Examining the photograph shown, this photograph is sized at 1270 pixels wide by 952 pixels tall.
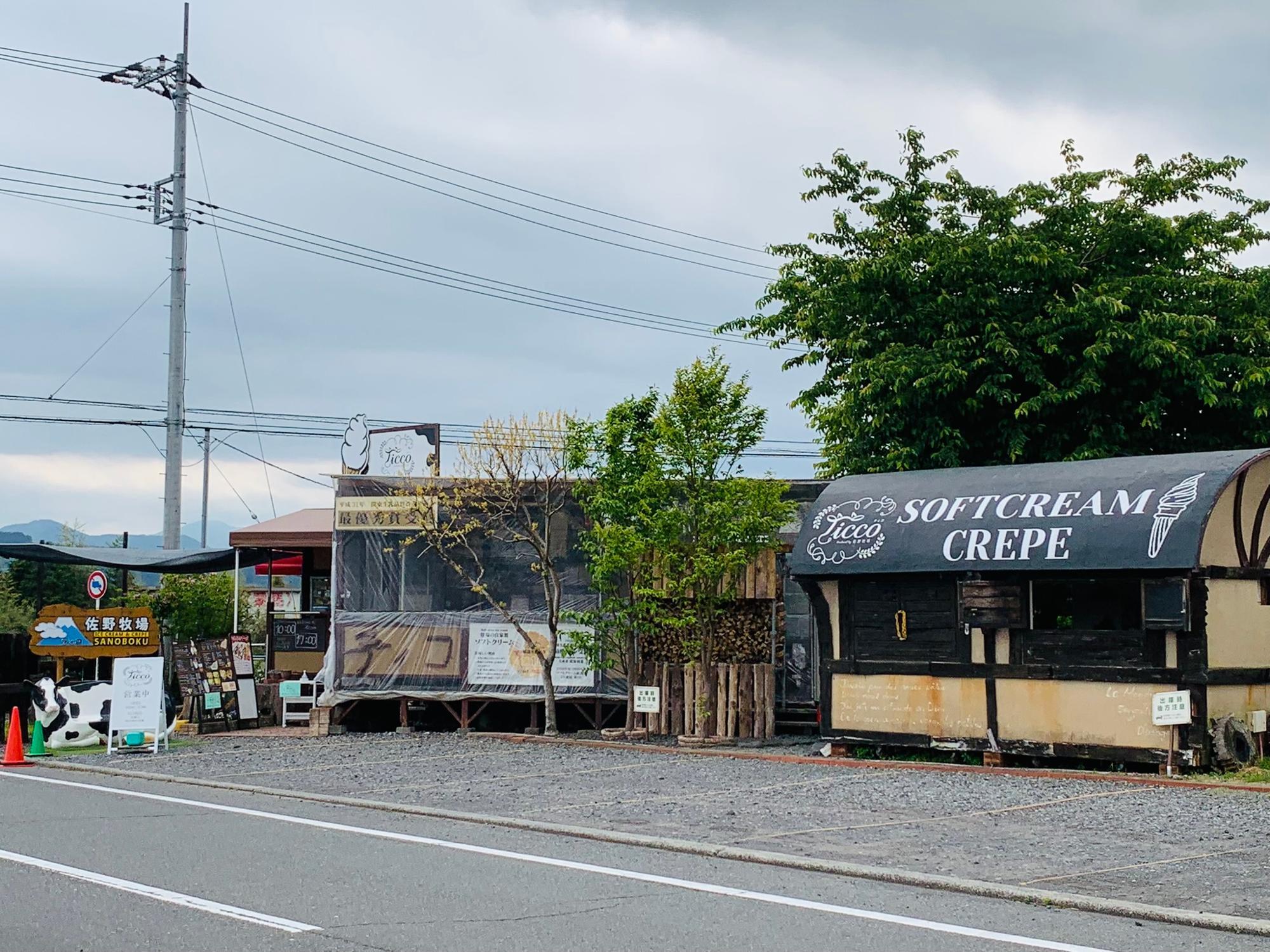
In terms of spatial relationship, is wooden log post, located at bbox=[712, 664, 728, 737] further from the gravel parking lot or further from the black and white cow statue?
the black and white cow statue

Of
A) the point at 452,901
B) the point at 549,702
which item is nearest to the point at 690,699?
the point at 549,702

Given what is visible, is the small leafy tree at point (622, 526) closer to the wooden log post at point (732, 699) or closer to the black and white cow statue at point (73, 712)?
the wooden log post at point (732, 699)

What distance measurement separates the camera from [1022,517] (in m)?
16.4

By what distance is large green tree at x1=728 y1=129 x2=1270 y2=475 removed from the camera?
21766mm

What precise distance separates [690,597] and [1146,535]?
7.34m

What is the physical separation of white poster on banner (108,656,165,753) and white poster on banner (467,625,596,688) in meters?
4.69

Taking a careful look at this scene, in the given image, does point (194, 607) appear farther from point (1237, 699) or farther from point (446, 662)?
point (1237, 699)

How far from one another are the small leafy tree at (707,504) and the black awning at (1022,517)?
1.44m

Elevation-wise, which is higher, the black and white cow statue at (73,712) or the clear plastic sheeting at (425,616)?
the clear plastic sheeting at (425,616)

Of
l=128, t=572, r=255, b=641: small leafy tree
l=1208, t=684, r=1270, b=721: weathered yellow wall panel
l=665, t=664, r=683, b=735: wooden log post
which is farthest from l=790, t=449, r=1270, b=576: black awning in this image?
l=128, t=572, r=255, b=641: small leafy tree

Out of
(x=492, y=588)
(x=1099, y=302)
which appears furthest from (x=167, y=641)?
(x=1099, y=302)

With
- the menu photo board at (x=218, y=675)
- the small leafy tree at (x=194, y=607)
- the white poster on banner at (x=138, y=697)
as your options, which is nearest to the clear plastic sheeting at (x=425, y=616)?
the menu photo board at (x=218, y=675)

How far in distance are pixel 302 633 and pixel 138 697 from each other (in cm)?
771

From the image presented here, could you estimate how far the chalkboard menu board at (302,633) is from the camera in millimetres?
28031
